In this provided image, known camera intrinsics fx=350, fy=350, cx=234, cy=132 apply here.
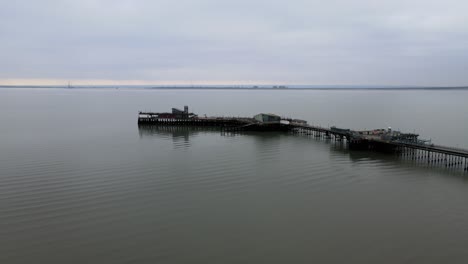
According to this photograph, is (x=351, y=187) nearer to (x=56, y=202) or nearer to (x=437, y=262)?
(x=437, y=262)

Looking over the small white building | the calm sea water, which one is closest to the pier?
the small white building

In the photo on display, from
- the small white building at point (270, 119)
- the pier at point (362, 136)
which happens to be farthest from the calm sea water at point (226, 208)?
the small white building at point (270, 119)

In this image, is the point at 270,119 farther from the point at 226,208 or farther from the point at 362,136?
the point at 226,208

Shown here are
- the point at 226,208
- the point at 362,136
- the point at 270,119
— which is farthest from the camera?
the point at 270,119

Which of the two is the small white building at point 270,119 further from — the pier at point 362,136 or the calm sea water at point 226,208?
the calm sea water at point 226,208

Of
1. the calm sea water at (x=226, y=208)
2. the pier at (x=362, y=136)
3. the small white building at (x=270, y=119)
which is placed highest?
the small white building at (x=270, y=119)

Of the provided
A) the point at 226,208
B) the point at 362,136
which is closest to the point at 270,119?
the point at 362,136

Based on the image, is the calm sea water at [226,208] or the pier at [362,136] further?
the pier at [362,136]

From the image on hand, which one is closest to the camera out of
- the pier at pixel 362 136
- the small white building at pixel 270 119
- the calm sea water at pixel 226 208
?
the calm sea water at pixel 226 208

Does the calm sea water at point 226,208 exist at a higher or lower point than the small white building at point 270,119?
lower
